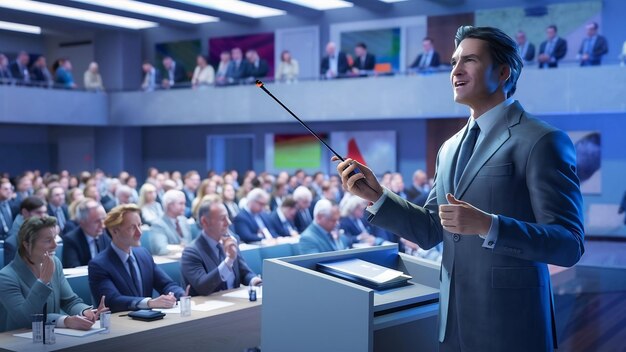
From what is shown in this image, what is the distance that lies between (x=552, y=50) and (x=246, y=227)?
726cm

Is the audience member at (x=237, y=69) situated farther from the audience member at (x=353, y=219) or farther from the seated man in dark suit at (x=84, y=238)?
the seated man in dark suit at (x=84, y=238)

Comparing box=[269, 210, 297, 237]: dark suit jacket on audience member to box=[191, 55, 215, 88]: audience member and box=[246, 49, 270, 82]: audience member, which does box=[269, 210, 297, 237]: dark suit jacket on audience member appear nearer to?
box=[246, 49, 270, 82]: audience member

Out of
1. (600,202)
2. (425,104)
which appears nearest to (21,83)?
(425,104)

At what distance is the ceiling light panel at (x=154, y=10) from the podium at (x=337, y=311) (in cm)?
1438

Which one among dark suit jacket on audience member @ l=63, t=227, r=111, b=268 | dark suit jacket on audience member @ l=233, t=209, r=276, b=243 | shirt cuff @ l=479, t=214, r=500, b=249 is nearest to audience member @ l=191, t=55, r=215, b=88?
dark suit jacket on audience member @ l=233, t=209, r=276, b=243

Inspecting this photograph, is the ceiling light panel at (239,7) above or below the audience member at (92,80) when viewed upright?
above

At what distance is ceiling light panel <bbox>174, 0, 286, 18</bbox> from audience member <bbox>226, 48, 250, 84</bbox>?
1.18 meters

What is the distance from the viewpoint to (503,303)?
5.96 feet

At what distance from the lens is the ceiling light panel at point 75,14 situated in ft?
52.1

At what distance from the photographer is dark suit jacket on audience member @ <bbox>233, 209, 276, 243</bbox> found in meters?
8.21

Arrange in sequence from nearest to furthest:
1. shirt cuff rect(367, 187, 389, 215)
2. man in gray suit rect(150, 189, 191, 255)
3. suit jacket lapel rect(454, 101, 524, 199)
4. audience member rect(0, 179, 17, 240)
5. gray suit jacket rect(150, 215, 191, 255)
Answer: suit jacket lapel rect(454, 101, 524, 199) < shirt cuff rect(367, 187, 389, 215) < gray suit jacket rect(150, 215, 191, 255) < man in gray suit rect(150, 189, 191, 255) < audience member rect(0, 179, 17, 240)

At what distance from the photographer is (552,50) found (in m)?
12.7

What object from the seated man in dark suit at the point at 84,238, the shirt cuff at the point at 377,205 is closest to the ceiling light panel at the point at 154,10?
the seated man in dark suit at the point at 84,238

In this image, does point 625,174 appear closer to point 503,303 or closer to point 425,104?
point 425,104
